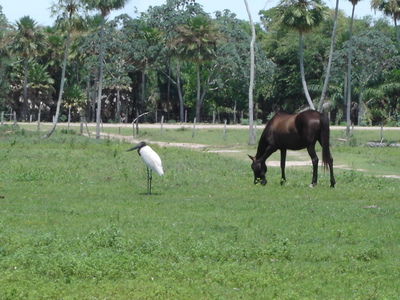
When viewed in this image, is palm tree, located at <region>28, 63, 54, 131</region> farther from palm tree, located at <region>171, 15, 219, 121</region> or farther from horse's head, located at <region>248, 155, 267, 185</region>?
horse's head, located at <region>248, 155, 267, 185</region>

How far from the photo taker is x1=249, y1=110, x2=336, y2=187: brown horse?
65.0 ft

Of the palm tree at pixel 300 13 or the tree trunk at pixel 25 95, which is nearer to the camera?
the palm tree at pixel 300 13

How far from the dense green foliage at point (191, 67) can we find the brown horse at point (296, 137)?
133ft

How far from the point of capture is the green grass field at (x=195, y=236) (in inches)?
363

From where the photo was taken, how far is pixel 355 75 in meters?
64.4

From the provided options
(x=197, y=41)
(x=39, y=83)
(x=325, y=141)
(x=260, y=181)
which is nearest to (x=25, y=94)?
(x=39, y=83)

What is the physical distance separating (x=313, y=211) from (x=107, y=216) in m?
4.32

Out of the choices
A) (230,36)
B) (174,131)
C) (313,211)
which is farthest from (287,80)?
(313,211)

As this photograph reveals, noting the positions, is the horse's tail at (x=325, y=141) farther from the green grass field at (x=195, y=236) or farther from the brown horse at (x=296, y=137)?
the green grass field at (x=195, y=236)

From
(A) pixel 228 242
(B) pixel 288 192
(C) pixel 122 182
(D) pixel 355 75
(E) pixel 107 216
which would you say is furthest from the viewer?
(D) pixel 355 75

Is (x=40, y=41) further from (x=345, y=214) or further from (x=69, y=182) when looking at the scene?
(x=345, y=214)

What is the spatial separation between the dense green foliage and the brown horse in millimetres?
40690

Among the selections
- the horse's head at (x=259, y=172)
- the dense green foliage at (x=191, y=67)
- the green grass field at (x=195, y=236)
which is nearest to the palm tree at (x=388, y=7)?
the dense green foliage at (x=191, y=67)

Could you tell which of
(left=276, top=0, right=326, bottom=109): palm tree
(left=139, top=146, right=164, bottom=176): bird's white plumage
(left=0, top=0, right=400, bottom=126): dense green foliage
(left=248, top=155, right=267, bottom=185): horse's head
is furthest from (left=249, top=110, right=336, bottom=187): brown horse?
(left=0, top=0, right=400, bottom=126): dense green foliage
